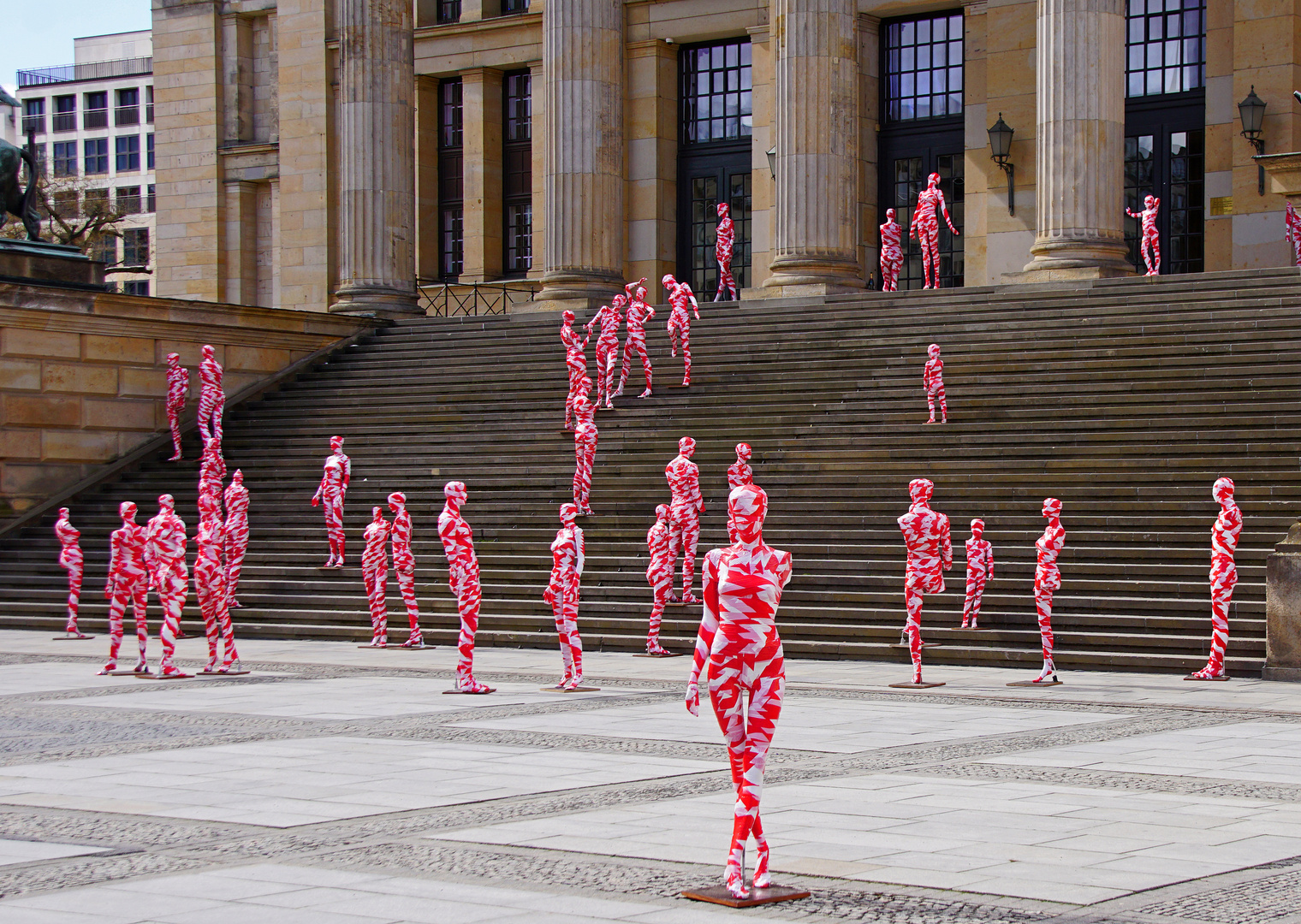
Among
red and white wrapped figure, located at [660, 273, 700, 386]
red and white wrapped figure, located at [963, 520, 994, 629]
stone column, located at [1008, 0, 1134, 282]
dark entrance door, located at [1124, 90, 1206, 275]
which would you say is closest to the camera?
red and white wrapped figure, located at [963, 520, 994, 629]

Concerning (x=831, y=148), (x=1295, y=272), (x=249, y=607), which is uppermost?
(x=831, y=148)

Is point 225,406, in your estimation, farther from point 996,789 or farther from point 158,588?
point 996,789

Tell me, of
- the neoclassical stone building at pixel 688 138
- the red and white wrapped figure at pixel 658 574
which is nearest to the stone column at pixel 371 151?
the neoclassical stone building at pixel 688 138

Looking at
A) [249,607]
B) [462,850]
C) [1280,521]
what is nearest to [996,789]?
[462,850]

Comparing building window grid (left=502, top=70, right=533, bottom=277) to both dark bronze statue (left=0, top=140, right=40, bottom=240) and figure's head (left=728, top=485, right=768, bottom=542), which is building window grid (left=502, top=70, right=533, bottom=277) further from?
figure's head (left=728, top=485, right=768, bottom=542)

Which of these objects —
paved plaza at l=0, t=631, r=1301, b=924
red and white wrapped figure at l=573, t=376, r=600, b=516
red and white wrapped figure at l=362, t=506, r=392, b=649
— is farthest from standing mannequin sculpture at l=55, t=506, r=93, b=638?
red and white wrapped figure at l=573, t=376, r=600, b=516

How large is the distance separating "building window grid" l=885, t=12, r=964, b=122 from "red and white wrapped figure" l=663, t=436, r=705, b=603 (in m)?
20.1

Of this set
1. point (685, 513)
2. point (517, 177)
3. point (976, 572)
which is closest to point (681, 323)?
point (685, 513)

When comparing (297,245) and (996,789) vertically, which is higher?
(297,245)

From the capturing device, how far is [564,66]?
33562mm

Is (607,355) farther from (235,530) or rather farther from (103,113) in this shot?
(103,113)

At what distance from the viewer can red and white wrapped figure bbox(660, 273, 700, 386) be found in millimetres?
27578

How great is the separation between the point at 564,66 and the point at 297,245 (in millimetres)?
13372

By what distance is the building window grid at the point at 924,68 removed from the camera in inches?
1491
